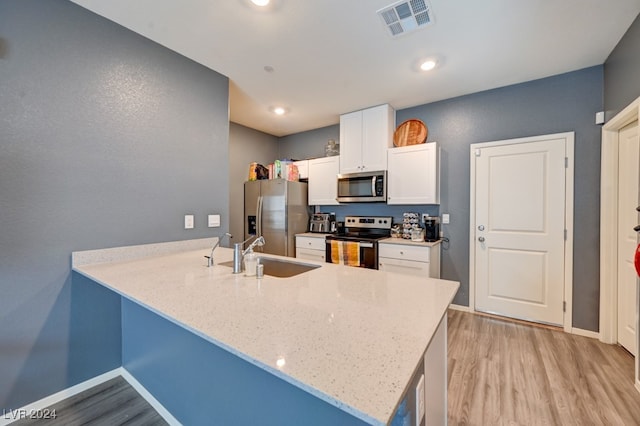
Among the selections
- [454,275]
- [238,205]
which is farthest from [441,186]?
[238,205]

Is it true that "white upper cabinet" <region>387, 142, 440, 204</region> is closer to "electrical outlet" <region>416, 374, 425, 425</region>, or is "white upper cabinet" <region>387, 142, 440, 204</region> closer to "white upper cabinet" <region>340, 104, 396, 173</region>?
"white upper cabinet" <region>340, 104, 396, 173</region>

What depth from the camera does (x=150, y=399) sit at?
1713 millimetres

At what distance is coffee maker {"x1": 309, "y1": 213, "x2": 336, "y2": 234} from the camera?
3965 millimetres

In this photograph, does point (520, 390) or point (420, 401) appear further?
point (520, 390)

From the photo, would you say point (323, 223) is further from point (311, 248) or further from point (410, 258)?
point (410, 258)

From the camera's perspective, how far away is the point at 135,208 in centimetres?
204

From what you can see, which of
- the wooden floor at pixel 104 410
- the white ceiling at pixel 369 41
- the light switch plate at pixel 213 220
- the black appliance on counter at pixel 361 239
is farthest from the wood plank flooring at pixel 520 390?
the white ceiling at pixel 369 41

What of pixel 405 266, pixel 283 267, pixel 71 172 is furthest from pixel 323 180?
pixel 71 172

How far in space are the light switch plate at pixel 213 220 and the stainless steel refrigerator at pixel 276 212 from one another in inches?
46.0

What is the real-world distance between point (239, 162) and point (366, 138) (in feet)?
6.50

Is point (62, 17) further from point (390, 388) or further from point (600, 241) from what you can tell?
point (600, 241)

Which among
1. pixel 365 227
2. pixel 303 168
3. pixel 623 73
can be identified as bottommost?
pixel 365 227

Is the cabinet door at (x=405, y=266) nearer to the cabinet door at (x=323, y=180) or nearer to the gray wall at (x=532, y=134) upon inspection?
the gray wall at (x=532, y=134)

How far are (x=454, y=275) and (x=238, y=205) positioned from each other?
3.16 metres
